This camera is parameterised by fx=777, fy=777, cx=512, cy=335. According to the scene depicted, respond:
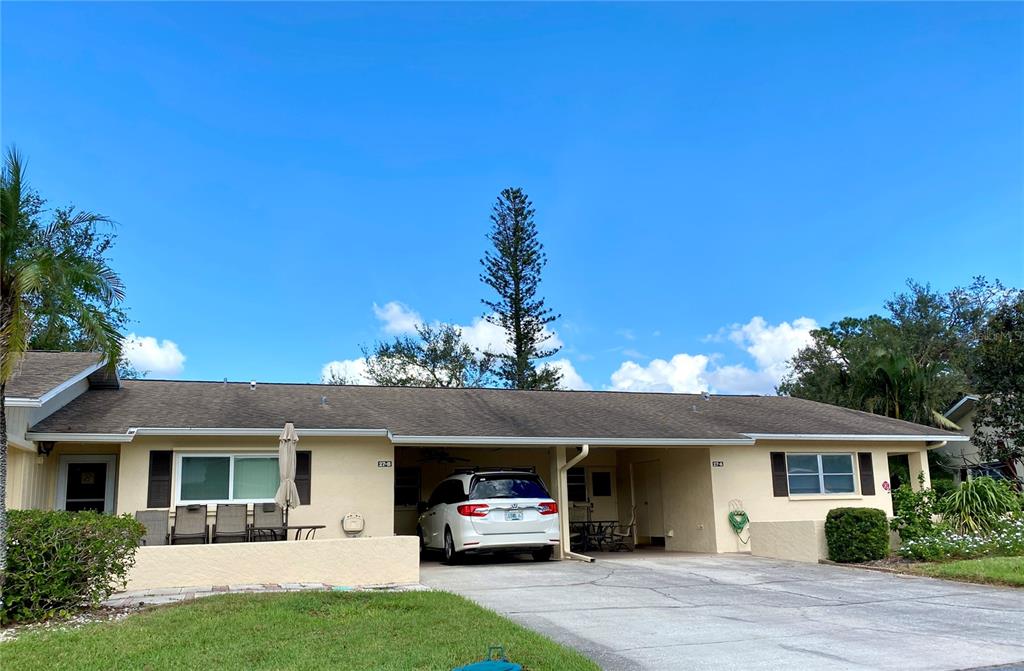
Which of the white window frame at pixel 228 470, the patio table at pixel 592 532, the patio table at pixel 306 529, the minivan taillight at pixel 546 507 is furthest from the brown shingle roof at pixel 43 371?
the patio table at pixel 592 532

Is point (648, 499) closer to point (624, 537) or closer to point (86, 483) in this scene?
point (624, 537)

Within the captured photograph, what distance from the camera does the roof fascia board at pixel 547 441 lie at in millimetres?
14949

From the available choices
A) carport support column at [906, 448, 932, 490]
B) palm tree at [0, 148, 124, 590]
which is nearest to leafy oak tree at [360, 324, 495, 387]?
carport support column at [906, 448, 932, 490]

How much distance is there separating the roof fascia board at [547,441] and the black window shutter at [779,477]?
151 cm

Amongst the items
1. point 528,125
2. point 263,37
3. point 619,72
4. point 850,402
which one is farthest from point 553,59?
point 850,402

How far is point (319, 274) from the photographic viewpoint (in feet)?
78.5

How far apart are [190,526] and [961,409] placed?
30121 millimetres

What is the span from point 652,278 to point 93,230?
2387 cm

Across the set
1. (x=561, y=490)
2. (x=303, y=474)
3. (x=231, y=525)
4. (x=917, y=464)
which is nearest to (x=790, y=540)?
(x=561, y=490)

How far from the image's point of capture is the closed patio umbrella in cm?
1188

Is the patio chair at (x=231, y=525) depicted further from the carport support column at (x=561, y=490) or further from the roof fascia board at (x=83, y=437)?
the carport support column at (x=561, y=490)

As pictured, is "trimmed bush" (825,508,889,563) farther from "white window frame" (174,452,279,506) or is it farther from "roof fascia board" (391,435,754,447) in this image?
"white window frame" (174,452,279,506)

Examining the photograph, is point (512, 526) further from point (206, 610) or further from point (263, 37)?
point (263, 37)

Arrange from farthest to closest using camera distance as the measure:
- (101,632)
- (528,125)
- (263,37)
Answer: (528,125)
(263,37)
(101,632)
